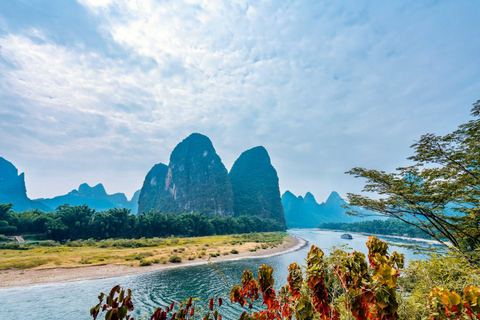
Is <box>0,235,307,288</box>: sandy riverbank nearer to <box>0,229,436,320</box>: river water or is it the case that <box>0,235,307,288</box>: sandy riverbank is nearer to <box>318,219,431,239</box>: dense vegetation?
<box>0,229,436,320</box>: river water

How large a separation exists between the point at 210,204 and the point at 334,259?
94625 millimetres

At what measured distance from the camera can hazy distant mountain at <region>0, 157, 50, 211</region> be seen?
374 ft

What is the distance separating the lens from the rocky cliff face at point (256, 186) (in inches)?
4141

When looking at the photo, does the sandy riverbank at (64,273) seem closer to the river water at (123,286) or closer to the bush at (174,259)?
the river water at (123,286)

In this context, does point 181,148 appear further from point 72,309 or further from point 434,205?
point 434,205

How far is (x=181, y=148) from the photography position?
121000 millimetres

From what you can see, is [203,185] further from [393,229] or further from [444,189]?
[444,189]

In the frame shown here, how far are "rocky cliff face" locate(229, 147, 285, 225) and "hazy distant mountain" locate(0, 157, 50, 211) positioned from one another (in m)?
121

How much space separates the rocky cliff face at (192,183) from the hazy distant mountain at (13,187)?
63.7 m

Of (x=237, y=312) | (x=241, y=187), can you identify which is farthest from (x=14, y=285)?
(x=241, y=187)

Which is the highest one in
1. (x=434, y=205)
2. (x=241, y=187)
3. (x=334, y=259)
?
(x=241, y=187)

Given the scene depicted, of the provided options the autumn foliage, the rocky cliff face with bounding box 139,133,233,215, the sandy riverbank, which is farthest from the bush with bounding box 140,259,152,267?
the rocky cliff face with bounding box 139,133,233,215

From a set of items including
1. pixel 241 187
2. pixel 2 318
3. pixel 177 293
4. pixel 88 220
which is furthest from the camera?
pixel 241 187

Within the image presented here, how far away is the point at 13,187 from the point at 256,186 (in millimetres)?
140105
